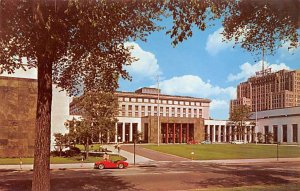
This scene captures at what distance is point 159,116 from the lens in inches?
4338

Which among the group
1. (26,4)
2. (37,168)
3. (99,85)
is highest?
(26,4)

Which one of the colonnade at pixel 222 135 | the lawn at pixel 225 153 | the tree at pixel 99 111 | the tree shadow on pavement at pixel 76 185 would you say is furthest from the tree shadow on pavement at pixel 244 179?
the colonnade at pixel 222 135

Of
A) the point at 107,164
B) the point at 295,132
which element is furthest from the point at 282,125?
the point at 107,164

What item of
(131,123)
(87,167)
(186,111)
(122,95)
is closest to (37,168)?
(87,167)

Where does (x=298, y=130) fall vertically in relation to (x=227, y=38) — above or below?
below

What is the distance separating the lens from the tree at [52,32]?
398 inches

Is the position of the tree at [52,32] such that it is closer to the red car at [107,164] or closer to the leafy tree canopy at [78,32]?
the leafy tree canopy at [78,32]

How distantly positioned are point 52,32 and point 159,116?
329ft

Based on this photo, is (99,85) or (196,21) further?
(99,85)

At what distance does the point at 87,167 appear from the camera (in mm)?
36219

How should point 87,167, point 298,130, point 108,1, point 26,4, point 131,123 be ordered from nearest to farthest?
1. point 108,1
2. point 26,4
3. point 87,167
4. point 298,130
5. point 131,123

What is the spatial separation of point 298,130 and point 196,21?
114 metres

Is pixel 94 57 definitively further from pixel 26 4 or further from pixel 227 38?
pixel 227 38

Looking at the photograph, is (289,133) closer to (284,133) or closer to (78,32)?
(284,133)
